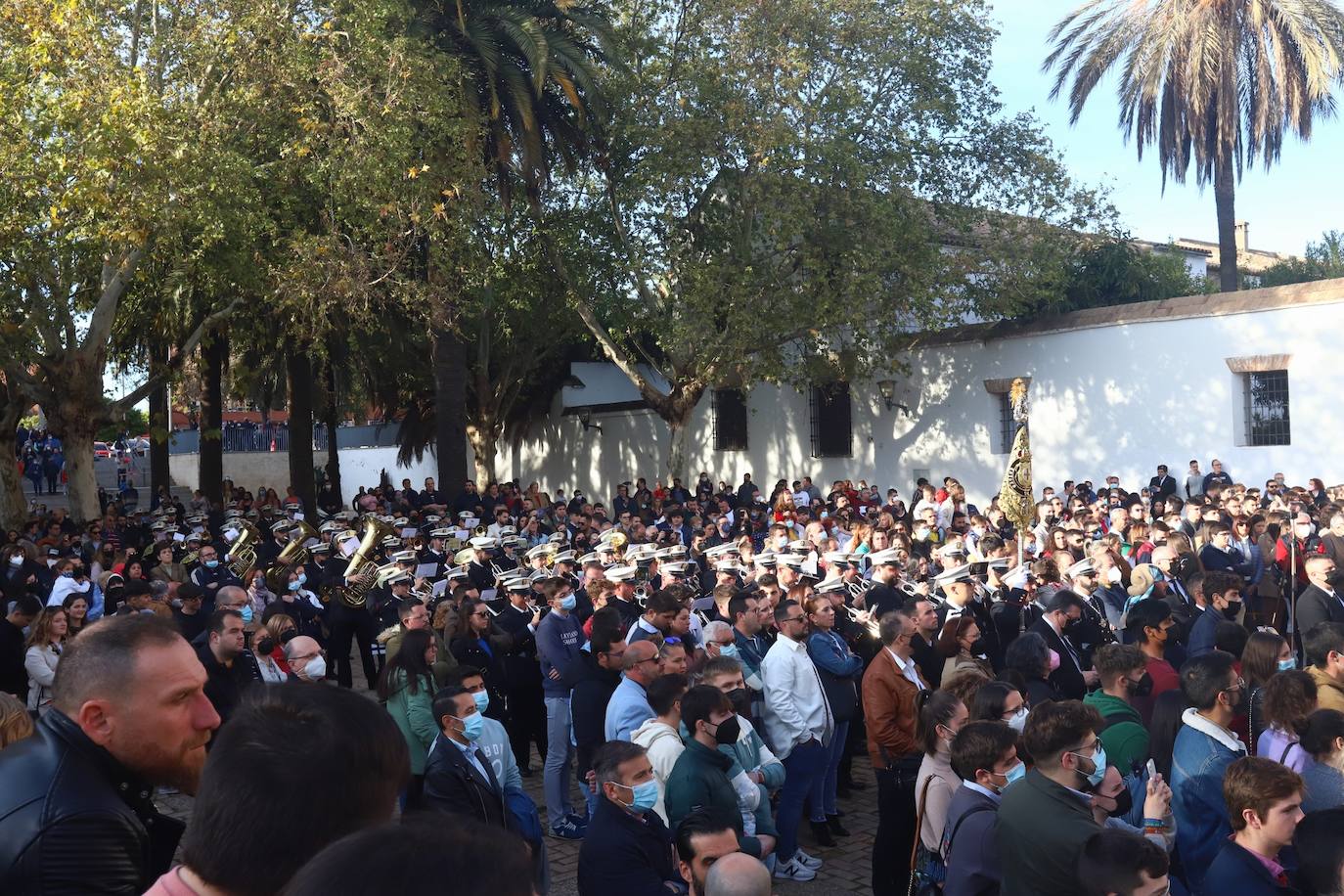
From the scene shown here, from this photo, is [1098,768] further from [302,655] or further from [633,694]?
[302,655]

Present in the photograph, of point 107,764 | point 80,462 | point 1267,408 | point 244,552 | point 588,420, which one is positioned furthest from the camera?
point 588,420

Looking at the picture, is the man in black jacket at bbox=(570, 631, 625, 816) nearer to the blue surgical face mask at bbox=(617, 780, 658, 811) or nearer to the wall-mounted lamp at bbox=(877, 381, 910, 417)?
the blue surgical face mask at bbox=(617, 780, 658, 811)

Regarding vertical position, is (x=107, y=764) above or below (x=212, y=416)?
below

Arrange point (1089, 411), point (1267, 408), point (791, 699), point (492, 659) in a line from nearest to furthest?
point (791, 699), point (492, 659), point (1267, 408), point (1089, 411)

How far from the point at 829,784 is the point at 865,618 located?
1.89 meters

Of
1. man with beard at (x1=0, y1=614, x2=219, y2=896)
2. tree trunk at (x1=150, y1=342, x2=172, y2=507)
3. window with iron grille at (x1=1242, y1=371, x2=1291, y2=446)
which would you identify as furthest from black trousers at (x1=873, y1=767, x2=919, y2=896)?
tree trunk at (x1=150, y1=342, x2=172, y2=507)

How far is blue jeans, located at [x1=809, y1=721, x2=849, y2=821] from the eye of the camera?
319 inches

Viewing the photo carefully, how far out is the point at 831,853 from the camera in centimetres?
796

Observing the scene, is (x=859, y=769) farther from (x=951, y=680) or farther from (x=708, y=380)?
(x=708, y=380)

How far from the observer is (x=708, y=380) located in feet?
82.4

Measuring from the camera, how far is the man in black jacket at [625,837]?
4.69m

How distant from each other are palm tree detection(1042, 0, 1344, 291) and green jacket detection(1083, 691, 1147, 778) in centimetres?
2167

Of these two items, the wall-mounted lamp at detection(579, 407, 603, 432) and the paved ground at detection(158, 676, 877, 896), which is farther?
the wall-mounted lamp at detection(579, 407, 603, 432)

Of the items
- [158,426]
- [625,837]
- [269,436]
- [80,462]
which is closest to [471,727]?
[625,837]
